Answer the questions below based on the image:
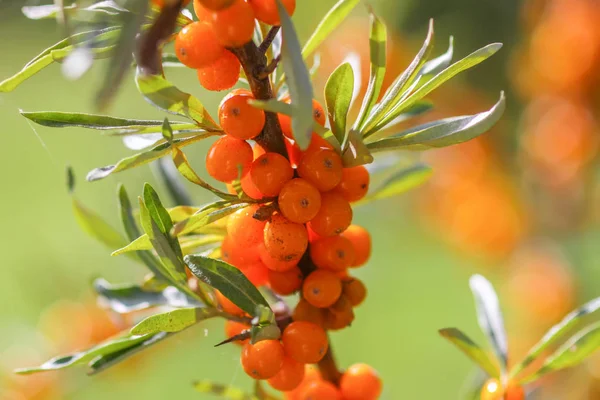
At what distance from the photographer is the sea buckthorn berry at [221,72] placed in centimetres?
31

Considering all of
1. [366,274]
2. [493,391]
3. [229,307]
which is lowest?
[366,274]

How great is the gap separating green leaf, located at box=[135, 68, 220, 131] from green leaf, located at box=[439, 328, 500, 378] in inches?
7.3

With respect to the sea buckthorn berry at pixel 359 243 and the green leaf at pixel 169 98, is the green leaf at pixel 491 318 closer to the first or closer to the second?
the sea buckthorn berry at pixel 359 243

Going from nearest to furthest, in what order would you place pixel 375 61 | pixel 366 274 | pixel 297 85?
pixel 297 85, pixel 375 61, pixel 366 274

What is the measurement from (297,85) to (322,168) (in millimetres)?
82

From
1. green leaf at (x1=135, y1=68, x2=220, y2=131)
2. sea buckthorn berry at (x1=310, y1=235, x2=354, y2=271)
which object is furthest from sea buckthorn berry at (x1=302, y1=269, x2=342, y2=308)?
green leaf at (x1=135, y1=68, x2=220, y2=131)

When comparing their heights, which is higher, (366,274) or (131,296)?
(131,296)

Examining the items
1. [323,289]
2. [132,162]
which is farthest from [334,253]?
[132,162]

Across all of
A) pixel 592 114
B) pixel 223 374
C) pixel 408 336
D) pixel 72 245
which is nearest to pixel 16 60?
pixel 72 245

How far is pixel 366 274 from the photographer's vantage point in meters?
1.50

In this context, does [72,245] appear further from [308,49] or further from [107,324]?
[308,49]

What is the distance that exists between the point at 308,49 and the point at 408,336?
116cm

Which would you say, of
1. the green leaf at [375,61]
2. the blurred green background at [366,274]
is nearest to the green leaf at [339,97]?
the green leaf at [375,61]

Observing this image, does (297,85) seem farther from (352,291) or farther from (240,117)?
(352,291)
